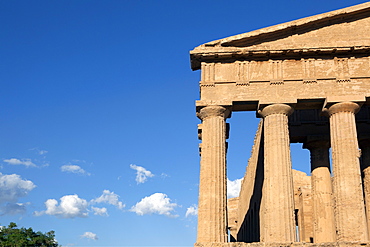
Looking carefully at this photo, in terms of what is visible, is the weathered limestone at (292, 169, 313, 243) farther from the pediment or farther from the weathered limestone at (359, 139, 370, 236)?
the pediment

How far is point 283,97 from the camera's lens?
25.5 meters

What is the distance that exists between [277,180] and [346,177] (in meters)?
3.06

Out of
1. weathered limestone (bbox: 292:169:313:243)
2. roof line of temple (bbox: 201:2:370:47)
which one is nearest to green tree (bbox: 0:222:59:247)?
weathered limestone (bbox: 292:169:313:243)

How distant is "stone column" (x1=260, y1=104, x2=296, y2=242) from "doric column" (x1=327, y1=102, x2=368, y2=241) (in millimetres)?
2044

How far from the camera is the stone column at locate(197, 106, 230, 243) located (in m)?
23.3

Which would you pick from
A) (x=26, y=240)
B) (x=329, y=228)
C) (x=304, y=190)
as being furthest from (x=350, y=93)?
(x=26, y=240)

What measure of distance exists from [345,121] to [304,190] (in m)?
12.1

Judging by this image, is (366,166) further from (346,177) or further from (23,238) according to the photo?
(23,238)

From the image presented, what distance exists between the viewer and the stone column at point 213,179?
23266mm

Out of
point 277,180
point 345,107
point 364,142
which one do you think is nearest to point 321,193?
point 364,142

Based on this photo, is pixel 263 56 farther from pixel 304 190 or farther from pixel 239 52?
pixel 304 190

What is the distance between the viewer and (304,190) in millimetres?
36062

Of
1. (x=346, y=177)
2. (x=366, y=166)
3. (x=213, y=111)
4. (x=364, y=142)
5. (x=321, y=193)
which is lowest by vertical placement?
(x=346, y=177)

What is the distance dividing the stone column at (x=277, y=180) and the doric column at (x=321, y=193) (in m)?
4.69
